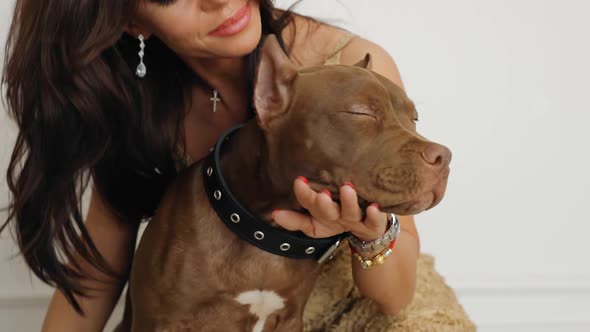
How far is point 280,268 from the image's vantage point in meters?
1.60

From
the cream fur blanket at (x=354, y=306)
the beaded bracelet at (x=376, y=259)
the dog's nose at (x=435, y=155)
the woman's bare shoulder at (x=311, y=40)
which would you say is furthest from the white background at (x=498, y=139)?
the dog's nose at (x=435, y=155)

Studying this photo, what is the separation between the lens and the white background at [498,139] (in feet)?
8.99

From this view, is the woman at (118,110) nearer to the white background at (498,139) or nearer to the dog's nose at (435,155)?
the dog's nose at (435,155)

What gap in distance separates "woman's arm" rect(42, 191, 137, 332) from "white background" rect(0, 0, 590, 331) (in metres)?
0.73

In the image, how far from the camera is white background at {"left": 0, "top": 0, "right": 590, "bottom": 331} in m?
2.74

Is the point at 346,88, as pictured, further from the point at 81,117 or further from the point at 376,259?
the point at 81,117

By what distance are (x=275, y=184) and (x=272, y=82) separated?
0.18 meters

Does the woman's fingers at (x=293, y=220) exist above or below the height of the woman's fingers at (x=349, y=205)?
below

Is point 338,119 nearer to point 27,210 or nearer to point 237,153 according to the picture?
point 237,153

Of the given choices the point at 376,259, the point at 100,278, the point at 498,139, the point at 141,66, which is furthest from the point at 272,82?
the point at 498,139

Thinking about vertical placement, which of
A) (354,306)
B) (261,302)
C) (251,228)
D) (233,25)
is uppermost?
(233,25)

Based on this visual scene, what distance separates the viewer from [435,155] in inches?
51.0

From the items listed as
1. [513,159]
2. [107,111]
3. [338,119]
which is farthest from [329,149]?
[513,159]

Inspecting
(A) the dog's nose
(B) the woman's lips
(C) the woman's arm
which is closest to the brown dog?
(A) the dog's nose
